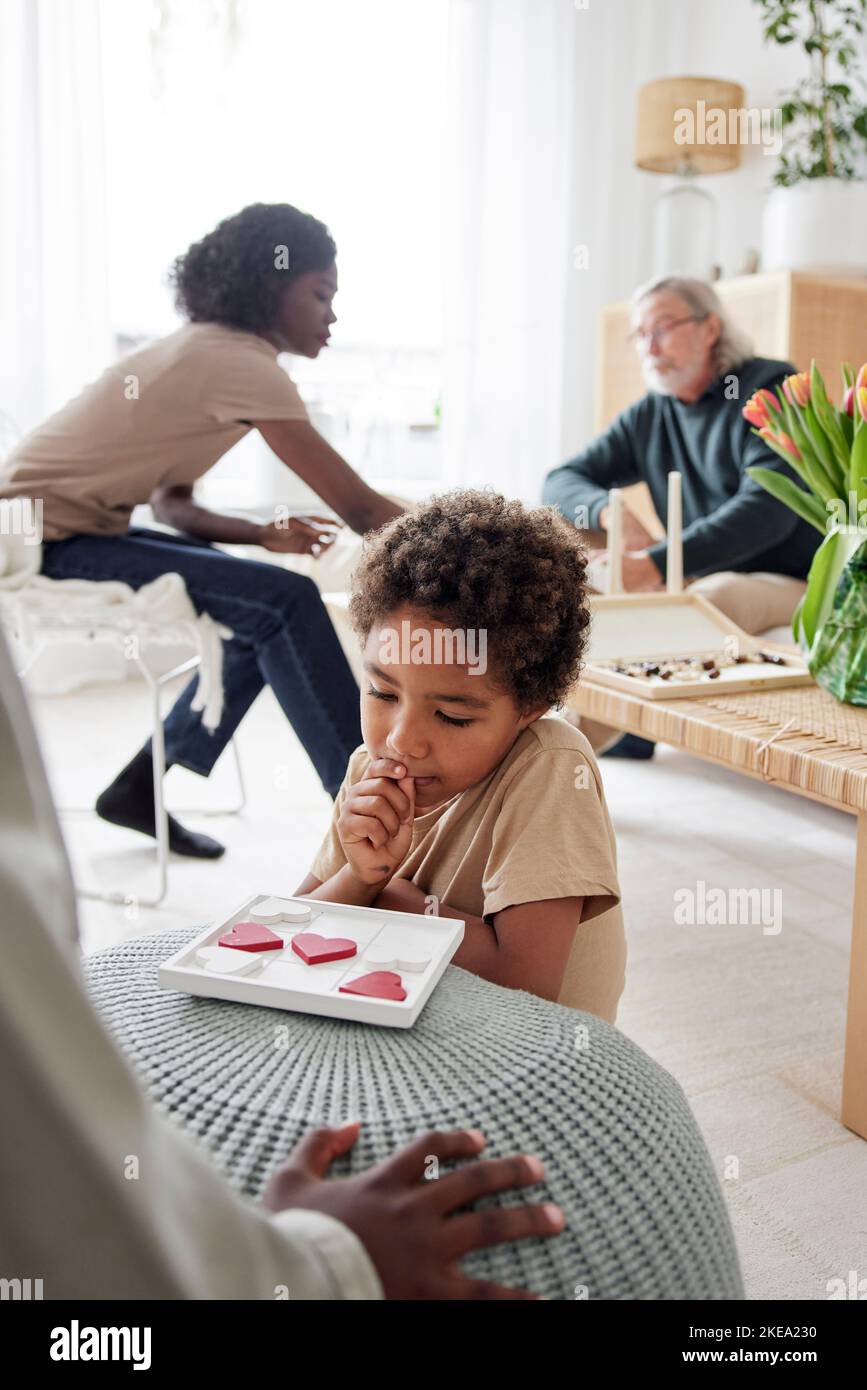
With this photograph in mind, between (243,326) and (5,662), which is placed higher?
(243,326)

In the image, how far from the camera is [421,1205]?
518 mm

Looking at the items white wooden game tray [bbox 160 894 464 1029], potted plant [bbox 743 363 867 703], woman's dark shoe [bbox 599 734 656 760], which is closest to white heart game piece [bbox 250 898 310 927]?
white wooden game tray [bbox 160 894 464 1029]

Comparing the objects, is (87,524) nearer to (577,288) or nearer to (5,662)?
(5,662)

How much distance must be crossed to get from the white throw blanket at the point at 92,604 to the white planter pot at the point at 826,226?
2156 mm

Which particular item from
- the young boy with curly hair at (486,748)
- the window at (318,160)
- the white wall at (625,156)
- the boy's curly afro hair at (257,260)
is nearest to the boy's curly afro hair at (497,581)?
the young boy with curly hair at (486,748)

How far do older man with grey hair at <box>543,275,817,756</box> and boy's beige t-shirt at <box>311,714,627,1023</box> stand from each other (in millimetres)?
1540

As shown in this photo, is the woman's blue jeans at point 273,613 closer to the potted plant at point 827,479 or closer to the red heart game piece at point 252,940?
the potted plant at point 827,479

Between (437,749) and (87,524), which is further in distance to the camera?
(87,524)

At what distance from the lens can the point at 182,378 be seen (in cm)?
185

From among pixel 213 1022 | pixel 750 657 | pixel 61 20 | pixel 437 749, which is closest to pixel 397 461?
pixel 61 20

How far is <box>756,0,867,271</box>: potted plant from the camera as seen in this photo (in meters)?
3.06

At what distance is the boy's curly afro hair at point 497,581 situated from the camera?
2.96 feet

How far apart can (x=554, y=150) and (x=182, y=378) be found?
2.51 metres

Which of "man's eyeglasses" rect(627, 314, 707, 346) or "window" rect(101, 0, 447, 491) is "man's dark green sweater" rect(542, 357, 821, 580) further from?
"window" rect(101, 0, 447, 491)
